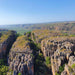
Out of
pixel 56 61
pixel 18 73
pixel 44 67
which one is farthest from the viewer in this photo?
pixel 44 67

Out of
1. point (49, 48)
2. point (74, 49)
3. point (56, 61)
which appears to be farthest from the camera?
point (49, 48)

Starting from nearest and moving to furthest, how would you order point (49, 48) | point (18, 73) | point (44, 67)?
1. point (18, 73)
2. point (44, 67)
3. point (49, 48)

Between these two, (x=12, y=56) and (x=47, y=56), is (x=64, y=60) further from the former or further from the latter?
(x=12, y=56)

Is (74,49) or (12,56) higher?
(74,49)

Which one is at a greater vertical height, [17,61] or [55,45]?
[55,45]

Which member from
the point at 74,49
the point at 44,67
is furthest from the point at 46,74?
the point at 74,49

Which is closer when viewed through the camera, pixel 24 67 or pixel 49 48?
pixel 24 67

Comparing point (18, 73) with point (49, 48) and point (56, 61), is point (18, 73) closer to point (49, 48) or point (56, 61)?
point (56, 61)

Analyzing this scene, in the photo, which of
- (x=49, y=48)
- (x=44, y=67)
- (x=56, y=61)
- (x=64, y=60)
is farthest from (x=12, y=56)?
(x=64, y=60)

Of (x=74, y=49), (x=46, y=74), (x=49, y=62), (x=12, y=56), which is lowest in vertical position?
(x=46, y=74)
